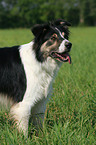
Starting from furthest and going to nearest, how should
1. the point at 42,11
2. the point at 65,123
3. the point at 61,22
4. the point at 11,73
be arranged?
the point at 42,11
the point at 61,22
the point at 11,73
the point at 65,123

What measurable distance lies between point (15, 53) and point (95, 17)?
55.1m

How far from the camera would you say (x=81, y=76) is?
4.66 metres

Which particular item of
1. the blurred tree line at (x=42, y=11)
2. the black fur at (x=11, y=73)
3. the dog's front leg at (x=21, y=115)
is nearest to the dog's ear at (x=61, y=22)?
the black fur at (x=11, y=73)

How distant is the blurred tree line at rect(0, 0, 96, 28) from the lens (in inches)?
1876

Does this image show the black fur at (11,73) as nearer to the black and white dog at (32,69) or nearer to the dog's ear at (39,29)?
the black and white dog at (32,69)

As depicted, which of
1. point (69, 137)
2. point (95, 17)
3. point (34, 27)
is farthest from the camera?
point (95, 17)

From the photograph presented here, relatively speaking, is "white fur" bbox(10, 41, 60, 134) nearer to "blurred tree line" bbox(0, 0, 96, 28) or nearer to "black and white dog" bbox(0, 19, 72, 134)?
"black and white dog" bbox(0, 19, 72, 134)

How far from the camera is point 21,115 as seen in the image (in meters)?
2.40

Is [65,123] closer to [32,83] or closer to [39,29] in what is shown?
[32,83]

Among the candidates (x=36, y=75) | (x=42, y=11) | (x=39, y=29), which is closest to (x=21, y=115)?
(x=36, y=75)

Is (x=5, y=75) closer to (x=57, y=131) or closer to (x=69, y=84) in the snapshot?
(x=57, y=131)

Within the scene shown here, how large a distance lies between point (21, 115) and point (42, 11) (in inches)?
1949

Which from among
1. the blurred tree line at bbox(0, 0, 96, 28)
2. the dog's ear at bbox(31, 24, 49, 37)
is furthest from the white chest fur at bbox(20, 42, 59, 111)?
the blurred tree line at bbox(0, 0, 96, 28)

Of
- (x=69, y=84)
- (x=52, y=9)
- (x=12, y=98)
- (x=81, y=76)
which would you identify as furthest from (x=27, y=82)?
(x=52, y=9)
